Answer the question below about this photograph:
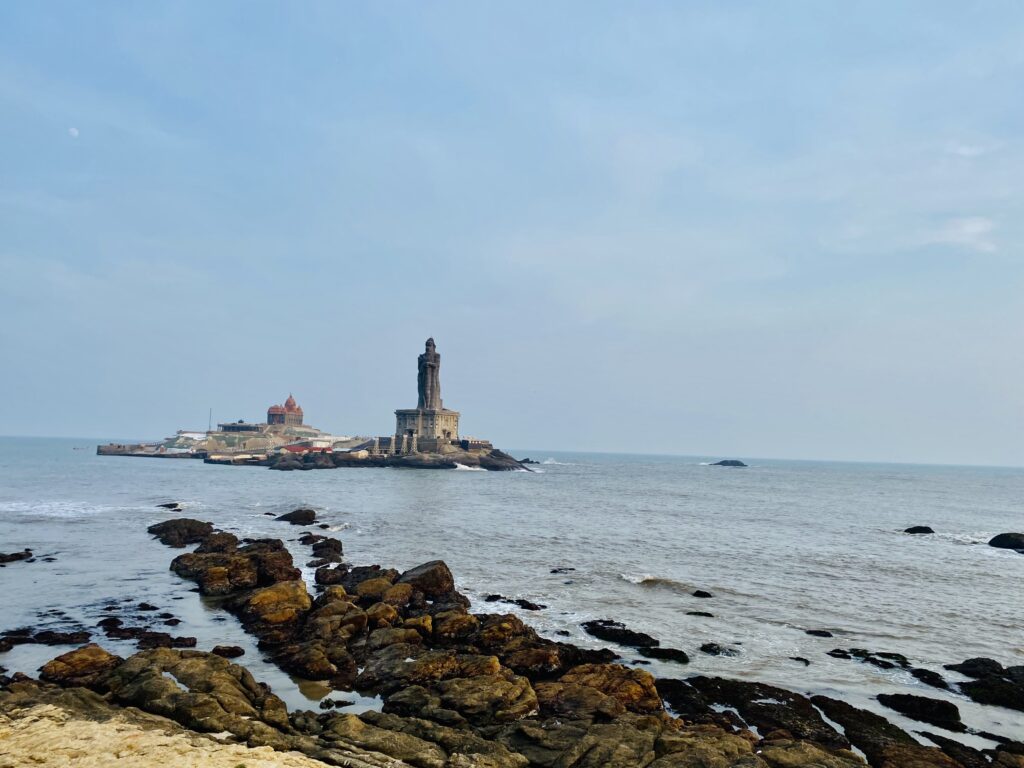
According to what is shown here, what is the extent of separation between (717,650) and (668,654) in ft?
7.13

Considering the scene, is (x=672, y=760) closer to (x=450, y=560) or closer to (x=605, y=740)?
(x=605, y=740)

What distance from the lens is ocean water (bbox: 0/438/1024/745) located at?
84.0ft

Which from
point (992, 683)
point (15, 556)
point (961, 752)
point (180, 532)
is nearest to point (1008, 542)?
point (992, 683)

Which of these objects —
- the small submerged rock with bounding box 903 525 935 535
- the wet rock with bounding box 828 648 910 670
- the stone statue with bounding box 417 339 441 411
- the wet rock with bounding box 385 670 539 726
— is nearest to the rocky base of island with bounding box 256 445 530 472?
the stone statue with bounding box 417 339 441 411

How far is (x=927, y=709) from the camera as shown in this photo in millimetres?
20562

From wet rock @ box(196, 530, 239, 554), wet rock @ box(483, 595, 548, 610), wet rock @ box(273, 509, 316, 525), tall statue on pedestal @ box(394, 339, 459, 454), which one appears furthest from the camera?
tall statue on pedestal @ box(394, 339, 459, 454)

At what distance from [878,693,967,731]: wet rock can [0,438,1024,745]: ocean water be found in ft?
1.94

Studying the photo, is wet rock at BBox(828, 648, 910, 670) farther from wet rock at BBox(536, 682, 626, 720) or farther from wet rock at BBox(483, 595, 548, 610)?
wet rock at BBox(483, 595, 548, 610)

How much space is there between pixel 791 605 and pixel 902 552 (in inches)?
1003

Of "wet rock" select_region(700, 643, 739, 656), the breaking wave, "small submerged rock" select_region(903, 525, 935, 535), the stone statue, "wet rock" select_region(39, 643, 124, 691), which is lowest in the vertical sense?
"small submerged rock" select_region(903, 525, 935, 535)

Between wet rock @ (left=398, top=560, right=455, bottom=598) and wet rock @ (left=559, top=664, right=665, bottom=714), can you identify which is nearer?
wet rock @ (left=559, top=664, right=665, bottom=714)

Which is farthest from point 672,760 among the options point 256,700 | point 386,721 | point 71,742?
point 71,742

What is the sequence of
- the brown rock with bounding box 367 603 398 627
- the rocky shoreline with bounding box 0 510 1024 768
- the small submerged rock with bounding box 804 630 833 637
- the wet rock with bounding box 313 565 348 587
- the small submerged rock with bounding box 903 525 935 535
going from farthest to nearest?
1. the small submerged rock with bounding box 903 525 935 535
2. the wet rock with bounding box 313 565 348 587
3. the small submerged rock with bounding box 804 630 833 637
4. the brown rock with bounding box 367 603 398 627
5. the rocky shoreline with bounding box 0 510 1024 768

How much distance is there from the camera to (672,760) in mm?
15172
